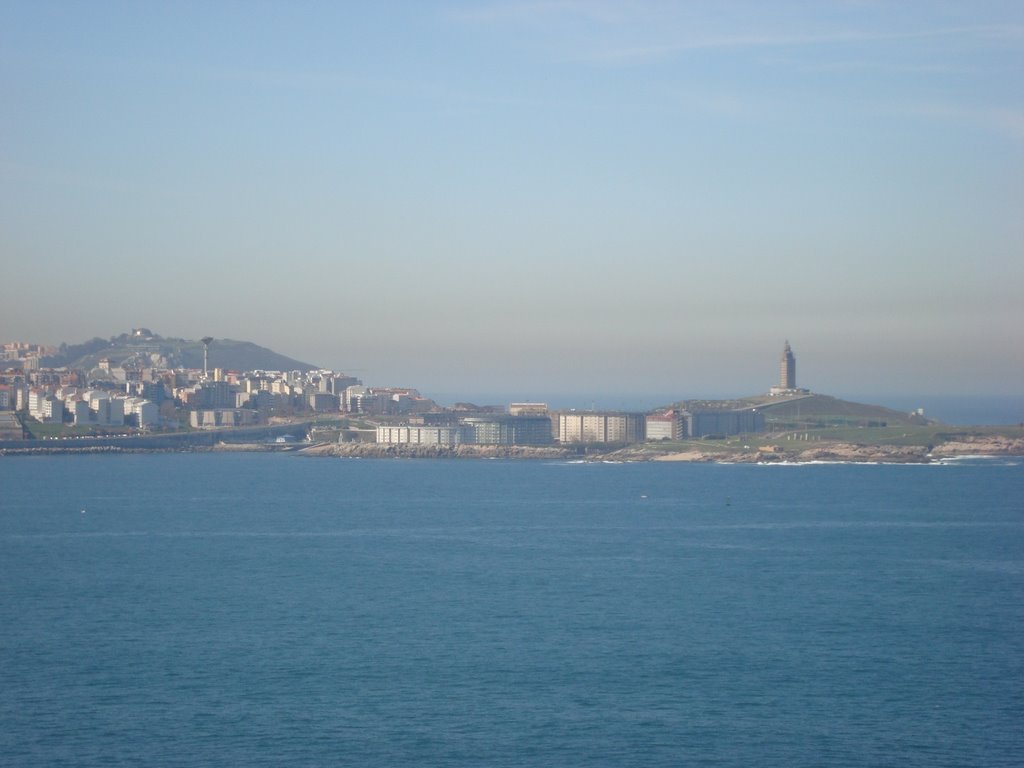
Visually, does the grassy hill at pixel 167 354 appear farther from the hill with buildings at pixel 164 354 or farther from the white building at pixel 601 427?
the white building at pixel 601 427

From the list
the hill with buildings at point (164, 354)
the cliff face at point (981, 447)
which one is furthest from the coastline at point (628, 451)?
the hill with buildings at point (164, 354)

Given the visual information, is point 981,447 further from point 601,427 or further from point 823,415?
point 601,427

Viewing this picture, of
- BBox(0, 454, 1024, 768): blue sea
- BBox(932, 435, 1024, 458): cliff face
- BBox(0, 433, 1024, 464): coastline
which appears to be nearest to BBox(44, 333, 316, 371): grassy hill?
BBox(0, 433, 1024, 464): coastline

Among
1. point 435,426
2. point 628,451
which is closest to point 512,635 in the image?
point 628,451

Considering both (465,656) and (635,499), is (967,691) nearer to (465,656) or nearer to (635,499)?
(465,656)

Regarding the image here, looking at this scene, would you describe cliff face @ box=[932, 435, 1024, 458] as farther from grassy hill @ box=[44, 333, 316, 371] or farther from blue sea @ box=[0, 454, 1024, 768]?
grassy hill @ box=[44, 333, 316, 371]

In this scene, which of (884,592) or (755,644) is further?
(884,592)

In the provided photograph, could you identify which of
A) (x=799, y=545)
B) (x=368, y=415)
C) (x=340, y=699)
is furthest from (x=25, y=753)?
(x=368, y=415)
